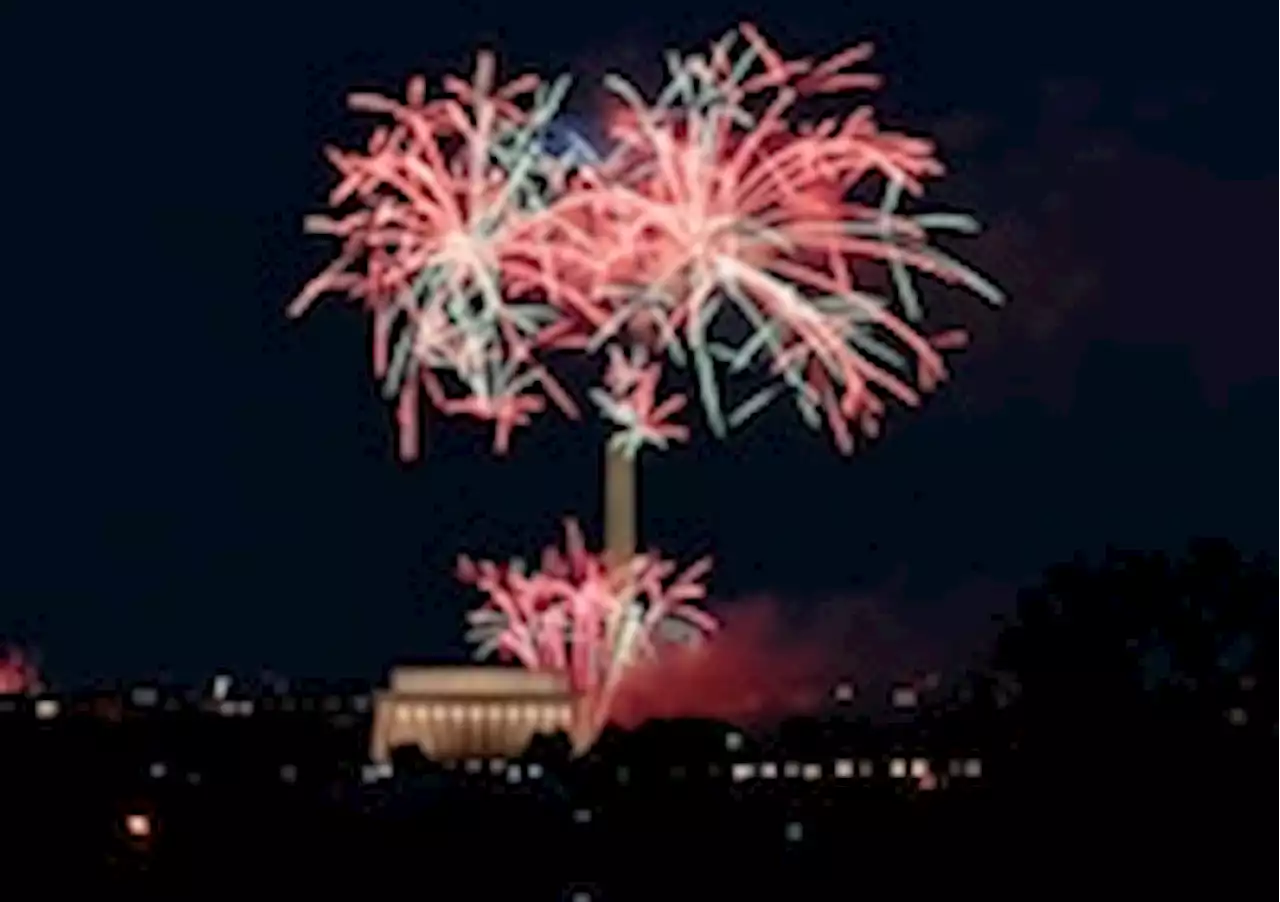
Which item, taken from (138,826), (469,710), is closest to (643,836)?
(138,826)

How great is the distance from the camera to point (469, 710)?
59.2 metres

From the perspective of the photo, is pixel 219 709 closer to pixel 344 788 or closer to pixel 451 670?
pixel 451 670

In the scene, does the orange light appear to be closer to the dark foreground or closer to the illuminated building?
the dark foreground

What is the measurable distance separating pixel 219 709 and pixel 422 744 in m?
7.39

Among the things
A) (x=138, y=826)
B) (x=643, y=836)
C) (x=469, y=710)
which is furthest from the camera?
(x=469, y=710)

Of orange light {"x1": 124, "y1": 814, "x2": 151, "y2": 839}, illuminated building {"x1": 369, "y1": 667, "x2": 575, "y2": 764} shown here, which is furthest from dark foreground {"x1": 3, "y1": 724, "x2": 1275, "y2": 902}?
illuminated building {"x1": 369, "y1": 667, "x2": 575, "y2": 764}

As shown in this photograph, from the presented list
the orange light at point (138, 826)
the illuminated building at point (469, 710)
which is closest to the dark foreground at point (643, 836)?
the orange light at point (138, 826)

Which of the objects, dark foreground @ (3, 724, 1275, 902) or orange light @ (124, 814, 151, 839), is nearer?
dark foreground @ (3, 724, 1275, 902)

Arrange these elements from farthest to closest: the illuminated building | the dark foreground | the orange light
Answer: the illuminated building, the orange light, the dark foreground

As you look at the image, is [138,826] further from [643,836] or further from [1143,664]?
[1143,664]

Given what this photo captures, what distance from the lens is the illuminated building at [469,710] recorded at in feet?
191

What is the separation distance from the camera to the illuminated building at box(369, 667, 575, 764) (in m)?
58.3

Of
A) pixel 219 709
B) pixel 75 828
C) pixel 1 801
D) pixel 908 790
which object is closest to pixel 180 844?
pixel 75 828

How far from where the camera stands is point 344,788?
34406mm
